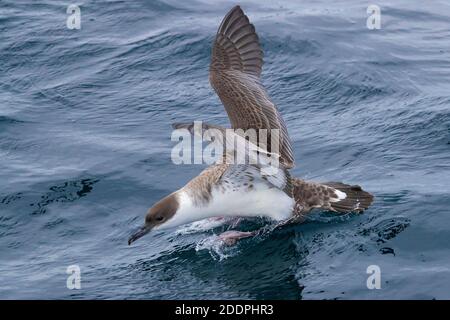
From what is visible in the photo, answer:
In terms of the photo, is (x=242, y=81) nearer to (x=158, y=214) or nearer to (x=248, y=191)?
(x=248, y=191)

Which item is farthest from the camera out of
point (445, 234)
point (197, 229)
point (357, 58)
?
point (357, 58)

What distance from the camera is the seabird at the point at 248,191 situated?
7992 mm

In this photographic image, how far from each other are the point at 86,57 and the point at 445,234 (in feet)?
24.0

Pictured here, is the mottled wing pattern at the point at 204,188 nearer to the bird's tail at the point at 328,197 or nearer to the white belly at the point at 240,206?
the white belly at the point at 240,206

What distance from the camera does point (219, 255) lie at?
8.18 metres

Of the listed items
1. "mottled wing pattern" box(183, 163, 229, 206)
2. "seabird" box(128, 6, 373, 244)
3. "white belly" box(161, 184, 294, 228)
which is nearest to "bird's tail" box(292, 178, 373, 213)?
"seabird" box(128, 6, 373, 244)

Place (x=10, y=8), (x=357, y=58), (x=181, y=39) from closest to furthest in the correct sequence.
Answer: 1. (x=357, y=58)
2. (x=181, y=39)
3. (x=10, y=8)

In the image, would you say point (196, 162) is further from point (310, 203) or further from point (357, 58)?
point (357, 58)

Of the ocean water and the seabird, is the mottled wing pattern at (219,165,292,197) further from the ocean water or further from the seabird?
the ocean water

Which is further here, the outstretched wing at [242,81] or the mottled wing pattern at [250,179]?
the outstretched wing at [242,81]

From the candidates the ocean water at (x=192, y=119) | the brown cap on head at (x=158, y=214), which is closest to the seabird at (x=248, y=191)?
the brown cap on head at (x=158, y=214)
